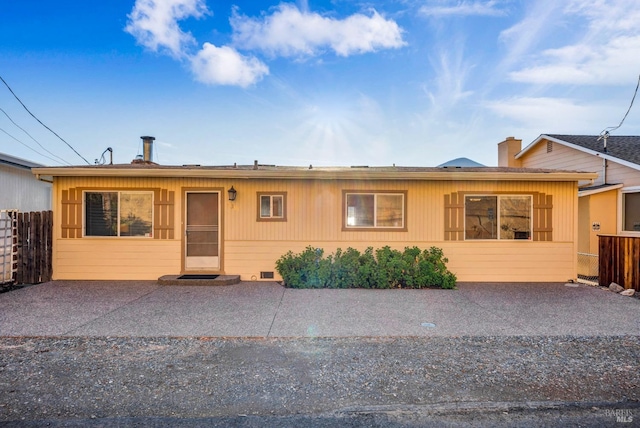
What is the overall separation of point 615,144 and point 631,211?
3.32m

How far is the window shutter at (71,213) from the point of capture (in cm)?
846

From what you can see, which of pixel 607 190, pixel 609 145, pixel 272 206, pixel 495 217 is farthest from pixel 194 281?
pixel 609 145

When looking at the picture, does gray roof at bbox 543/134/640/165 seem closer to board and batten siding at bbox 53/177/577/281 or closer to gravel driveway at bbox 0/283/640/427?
board and batten siding at bbox 53/177/577/281

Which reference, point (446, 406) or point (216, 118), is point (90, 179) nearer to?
point (216, 118)

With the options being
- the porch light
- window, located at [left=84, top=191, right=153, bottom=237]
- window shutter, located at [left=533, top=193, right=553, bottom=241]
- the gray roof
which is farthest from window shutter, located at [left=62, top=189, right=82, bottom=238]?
the gray roof

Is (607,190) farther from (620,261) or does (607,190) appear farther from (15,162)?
(15,162)

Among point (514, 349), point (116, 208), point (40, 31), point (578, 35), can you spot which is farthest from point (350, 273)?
point (40, 31)

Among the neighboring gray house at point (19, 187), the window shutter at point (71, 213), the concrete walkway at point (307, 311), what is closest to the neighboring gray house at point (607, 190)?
the concrete walkway at point (307, 311)

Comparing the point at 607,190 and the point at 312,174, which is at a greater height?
the point at 312,174

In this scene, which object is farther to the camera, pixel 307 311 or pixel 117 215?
pixel 117 215

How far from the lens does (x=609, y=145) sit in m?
11.3

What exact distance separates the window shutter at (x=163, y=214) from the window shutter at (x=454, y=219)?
6569 mm

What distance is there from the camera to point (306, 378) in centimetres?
344

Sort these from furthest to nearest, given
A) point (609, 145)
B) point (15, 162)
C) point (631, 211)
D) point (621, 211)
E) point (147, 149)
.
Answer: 1. point (609, 145)
2. point (147, 149)
3. point (15, 162)
4. point (621, 211)
5. point (631, 211)
